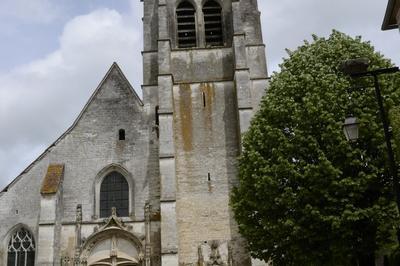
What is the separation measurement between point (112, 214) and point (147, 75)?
21.1 ft

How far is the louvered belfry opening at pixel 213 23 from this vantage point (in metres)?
24.4

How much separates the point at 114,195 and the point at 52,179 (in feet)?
8.18

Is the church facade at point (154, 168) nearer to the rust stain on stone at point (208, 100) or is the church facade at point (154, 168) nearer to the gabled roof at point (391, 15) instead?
the rust stain on stone at point (208, 100)

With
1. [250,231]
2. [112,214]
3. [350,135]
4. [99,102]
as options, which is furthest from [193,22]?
[350,135]

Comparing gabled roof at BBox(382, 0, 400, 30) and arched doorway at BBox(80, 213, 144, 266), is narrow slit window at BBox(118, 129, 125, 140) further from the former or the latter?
gabled roof at BBox(382, 0, 400, 30)

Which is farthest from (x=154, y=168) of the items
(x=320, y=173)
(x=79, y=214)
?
(x=320, y=173)

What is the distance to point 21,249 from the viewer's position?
20.6 meters

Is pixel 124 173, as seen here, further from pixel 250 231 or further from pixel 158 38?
pixel 250 231

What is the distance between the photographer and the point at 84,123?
73.5ft

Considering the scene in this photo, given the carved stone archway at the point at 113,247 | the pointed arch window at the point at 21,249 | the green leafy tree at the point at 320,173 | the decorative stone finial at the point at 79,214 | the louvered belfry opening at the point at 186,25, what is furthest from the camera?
the louvered belfry opening at the point at 186,25

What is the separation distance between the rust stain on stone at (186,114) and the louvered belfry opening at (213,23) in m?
2.92

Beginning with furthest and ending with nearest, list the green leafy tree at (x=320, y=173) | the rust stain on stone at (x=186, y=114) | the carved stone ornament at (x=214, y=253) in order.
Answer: the rust stain on stone at (x=186, y=114) → the carved stone ornament at (x=214, y=253) → the green leafy tree at (x=320, y=173)

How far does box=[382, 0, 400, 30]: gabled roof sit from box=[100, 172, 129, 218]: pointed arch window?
42.3 ft

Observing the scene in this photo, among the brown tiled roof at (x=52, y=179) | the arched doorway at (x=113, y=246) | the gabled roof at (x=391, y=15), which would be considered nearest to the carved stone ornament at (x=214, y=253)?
the arched doorway at (x=113, y=246)
